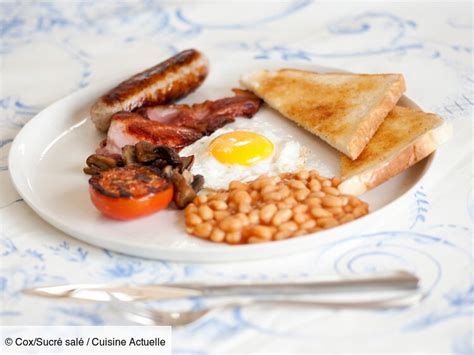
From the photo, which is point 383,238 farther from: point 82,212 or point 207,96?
point 207,96

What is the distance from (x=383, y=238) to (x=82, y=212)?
113 centimetres

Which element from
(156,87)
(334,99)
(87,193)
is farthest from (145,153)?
(334,99)

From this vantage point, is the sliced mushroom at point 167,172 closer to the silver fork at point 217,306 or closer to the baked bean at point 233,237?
the baked bean at point 233,237

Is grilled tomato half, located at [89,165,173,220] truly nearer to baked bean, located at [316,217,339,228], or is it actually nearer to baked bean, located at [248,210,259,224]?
baked bean, located at [248,210,259,224]

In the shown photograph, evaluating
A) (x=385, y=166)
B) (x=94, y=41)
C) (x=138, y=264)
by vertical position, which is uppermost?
(x=385, y=166)

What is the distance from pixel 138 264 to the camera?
2.65m

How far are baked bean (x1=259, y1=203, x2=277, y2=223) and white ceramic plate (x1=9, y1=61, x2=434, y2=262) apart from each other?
0.46ft

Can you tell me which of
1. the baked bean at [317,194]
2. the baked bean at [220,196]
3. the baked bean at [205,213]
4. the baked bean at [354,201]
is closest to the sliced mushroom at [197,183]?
the baked bean at [220,196]

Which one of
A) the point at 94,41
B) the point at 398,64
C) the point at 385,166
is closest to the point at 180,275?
the point at 385,166

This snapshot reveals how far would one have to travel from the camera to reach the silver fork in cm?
233

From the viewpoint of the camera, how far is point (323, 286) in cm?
235

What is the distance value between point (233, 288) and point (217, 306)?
75mm

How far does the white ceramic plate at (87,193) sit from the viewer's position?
102 inches

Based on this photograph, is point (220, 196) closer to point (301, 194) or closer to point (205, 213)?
point (205, 213)
